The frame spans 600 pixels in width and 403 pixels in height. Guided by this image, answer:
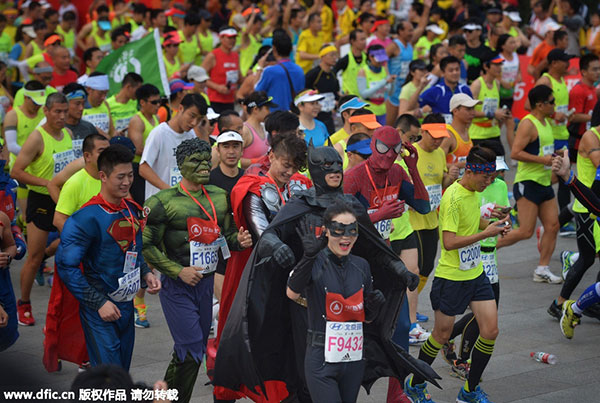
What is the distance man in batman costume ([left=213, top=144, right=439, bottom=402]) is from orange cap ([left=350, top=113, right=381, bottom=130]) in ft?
9.57

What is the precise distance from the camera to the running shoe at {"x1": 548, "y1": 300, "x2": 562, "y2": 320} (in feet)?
30.8

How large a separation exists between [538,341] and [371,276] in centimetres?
348

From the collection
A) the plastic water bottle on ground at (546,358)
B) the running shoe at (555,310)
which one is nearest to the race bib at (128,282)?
the plastic water bottle on ground at (546,358)

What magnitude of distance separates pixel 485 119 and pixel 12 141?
6081 mm

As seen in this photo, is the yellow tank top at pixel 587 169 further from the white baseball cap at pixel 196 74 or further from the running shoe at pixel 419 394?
the white baseball cap at pixel 196 74

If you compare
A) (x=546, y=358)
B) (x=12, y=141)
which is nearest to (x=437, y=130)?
(x=546, y=358)

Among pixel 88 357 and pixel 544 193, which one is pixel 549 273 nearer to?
pixel 544 193

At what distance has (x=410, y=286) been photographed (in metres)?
5.82

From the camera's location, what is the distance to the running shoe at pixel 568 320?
8.70 meters

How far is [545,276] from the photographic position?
10867 millimetres

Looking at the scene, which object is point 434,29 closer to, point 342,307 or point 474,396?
point 474,396

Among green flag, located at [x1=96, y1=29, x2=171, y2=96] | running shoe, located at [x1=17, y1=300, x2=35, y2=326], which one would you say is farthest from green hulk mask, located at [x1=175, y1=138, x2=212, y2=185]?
green flag, located at [x1=96, y1=29, x2=171, y2=96]

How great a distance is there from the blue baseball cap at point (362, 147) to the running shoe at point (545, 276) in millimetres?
3848

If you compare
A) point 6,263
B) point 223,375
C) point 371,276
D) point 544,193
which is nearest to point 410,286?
point 371,276
